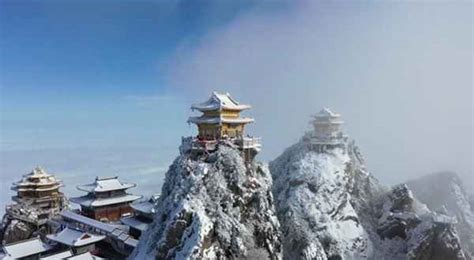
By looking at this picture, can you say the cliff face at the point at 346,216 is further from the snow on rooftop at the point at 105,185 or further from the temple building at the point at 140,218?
the snow on rooftop at the point at 105,185

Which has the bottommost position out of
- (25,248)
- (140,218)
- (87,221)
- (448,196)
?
(448,196)

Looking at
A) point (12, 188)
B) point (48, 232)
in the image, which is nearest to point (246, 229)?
point (48, 232)

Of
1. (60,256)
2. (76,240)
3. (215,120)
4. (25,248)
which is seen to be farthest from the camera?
(25,248)

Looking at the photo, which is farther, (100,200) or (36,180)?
(36,180)

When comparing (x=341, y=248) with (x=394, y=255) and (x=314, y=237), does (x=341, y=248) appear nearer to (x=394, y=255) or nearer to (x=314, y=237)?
(x=314, y=237)

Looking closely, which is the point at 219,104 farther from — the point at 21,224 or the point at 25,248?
the point at 21,224

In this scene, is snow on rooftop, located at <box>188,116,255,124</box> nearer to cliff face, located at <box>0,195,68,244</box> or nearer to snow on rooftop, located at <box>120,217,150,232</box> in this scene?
snow on rooftop, located at <box>120,217,150,232</box>

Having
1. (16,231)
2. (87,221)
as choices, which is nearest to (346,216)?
(87,221)
